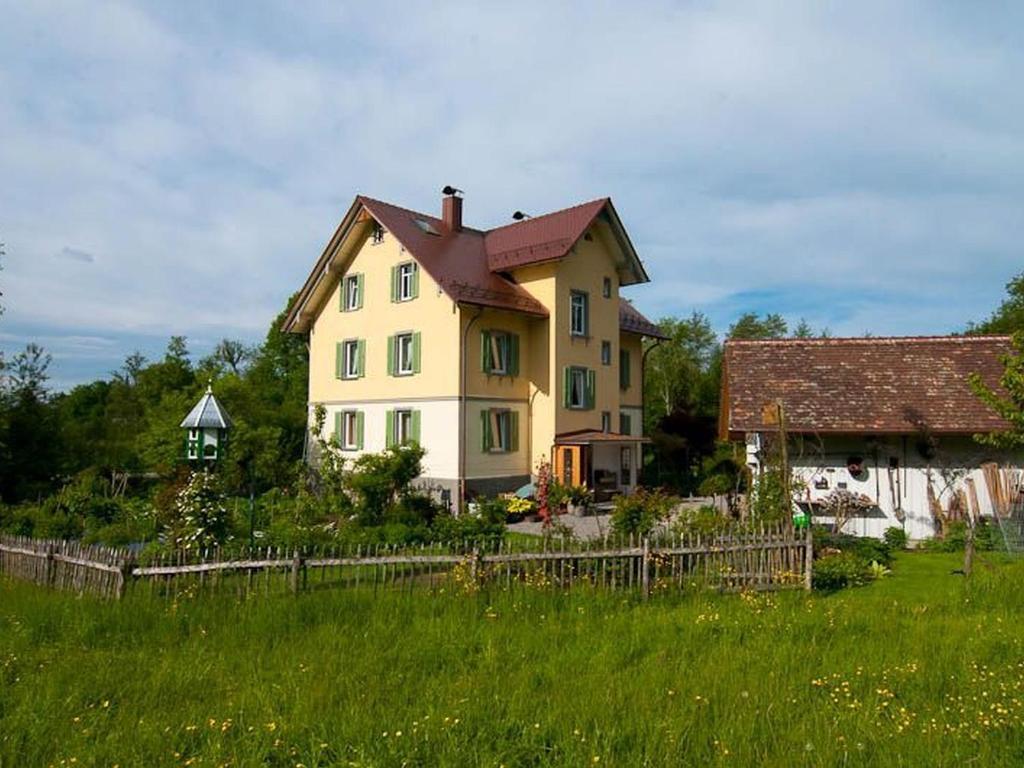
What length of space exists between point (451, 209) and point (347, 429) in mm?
8923

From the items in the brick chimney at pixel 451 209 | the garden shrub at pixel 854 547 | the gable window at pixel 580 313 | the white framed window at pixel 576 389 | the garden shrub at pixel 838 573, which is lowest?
the garden shrub at pixel 838 573

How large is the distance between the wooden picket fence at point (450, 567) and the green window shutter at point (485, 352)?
12.9 meters

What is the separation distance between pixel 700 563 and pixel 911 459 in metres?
8.70

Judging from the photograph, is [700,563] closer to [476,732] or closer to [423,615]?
[423,615]

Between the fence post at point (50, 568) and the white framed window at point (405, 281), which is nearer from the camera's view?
the fence post at point (50, 568)

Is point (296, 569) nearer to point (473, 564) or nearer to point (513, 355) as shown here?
point (473, 564)

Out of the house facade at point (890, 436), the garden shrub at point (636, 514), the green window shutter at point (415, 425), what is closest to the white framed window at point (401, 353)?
the green window shutter at point (415, 425)

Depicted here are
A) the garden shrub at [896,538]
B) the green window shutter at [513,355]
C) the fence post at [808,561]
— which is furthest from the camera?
the green window shutter at [513,355]

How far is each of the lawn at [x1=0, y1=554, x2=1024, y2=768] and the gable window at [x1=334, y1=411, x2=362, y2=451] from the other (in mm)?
16340

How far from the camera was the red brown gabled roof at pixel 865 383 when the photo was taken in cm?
1565

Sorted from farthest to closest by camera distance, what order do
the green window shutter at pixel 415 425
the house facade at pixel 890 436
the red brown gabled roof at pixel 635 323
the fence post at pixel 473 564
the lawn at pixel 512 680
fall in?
the red brown gabled roof at pixel 635 323
the green window shutter at pixel 415 425
the house facade at pixel 890 436
the fence post at pixel 473 564
the lawn at pixel 512 680

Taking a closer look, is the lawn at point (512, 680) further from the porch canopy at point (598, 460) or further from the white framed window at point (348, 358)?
the white framed window at point (348, 358)

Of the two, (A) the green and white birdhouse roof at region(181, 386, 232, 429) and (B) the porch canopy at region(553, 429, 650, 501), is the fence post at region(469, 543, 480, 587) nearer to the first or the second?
(A) the green and white birdhouse roof at region(181, 386, 232, 429)

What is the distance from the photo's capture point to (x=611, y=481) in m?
25.0
